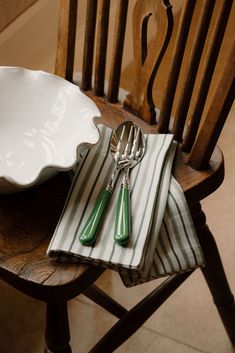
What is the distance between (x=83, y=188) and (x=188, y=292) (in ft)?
2.01

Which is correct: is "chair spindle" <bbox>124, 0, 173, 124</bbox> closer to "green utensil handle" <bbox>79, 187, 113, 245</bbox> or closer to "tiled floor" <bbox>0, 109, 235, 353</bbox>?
"green utensil handle" <bbox>79, 187, 113, 245</bbox>

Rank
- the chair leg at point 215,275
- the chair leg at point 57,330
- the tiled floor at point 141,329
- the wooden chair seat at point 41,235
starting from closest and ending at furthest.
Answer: the wooden chair seat at point 41,235
the chair leg at point 57,330
the chair leg at point 215,275
the tiled floor at point 141,329

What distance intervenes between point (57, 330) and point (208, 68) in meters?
0.39

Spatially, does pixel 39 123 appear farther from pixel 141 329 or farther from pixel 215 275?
pixel 141 329

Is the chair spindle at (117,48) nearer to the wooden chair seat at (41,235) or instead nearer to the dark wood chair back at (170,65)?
the dark wood chair back at (170,65)

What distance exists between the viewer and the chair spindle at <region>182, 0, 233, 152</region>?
673 mm

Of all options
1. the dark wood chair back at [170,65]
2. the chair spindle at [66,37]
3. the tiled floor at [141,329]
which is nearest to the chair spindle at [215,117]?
the dark wood chair back at [170,65]

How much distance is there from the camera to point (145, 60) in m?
0.77

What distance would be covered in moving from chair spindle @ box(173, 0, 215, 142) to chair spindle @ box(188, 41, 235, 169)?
0.14ft

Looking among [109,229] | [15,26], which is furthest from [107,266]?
[15,26]

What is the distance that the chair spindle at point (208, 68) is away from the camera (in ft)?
2.21

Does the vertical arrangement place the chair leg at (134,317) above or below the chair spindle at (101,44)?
below

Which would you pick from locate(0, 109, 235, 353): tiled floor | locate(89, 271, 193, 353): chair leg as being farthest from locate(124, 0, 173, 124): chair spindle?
locate(0, 109, 235, 353): tiled floor

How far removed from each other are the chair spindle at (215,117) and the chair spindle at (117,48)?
161 millimetres
